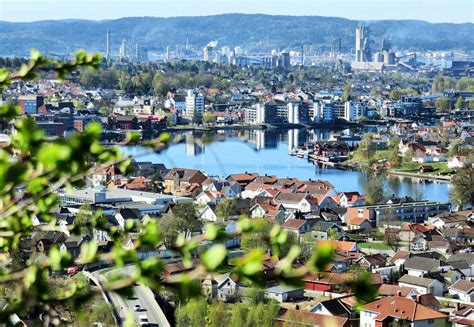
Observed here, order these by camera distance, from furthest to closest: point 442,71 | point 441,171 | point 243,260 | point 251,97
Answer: point 442,71
point 251,97
point 441,171
point 243,260

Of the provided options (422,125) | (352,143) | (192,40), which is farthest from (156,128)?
(192,40)

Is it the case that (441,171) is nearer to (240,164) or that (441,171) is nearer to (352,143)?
(240,164)

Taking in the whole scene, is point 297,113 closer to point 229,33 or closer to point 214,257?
point 214,257

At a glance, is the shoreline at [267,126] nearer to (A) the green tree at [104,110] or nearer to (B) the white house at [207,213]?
(A) the green tree at [104,110]

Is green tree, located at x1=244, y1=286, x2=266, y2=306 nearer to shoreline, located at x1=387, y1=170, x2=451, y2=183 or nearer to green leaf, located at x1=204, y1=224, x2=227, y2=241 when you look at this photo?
green leaf, located at x1=204, y1=224, x2=227, y2=241

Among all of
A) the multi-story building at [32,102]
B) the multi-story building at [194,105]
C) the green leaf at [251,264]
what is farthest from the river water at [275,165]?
the green leaf at [251,264]

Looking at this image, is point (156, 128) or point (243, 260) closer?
point (243, 260)
